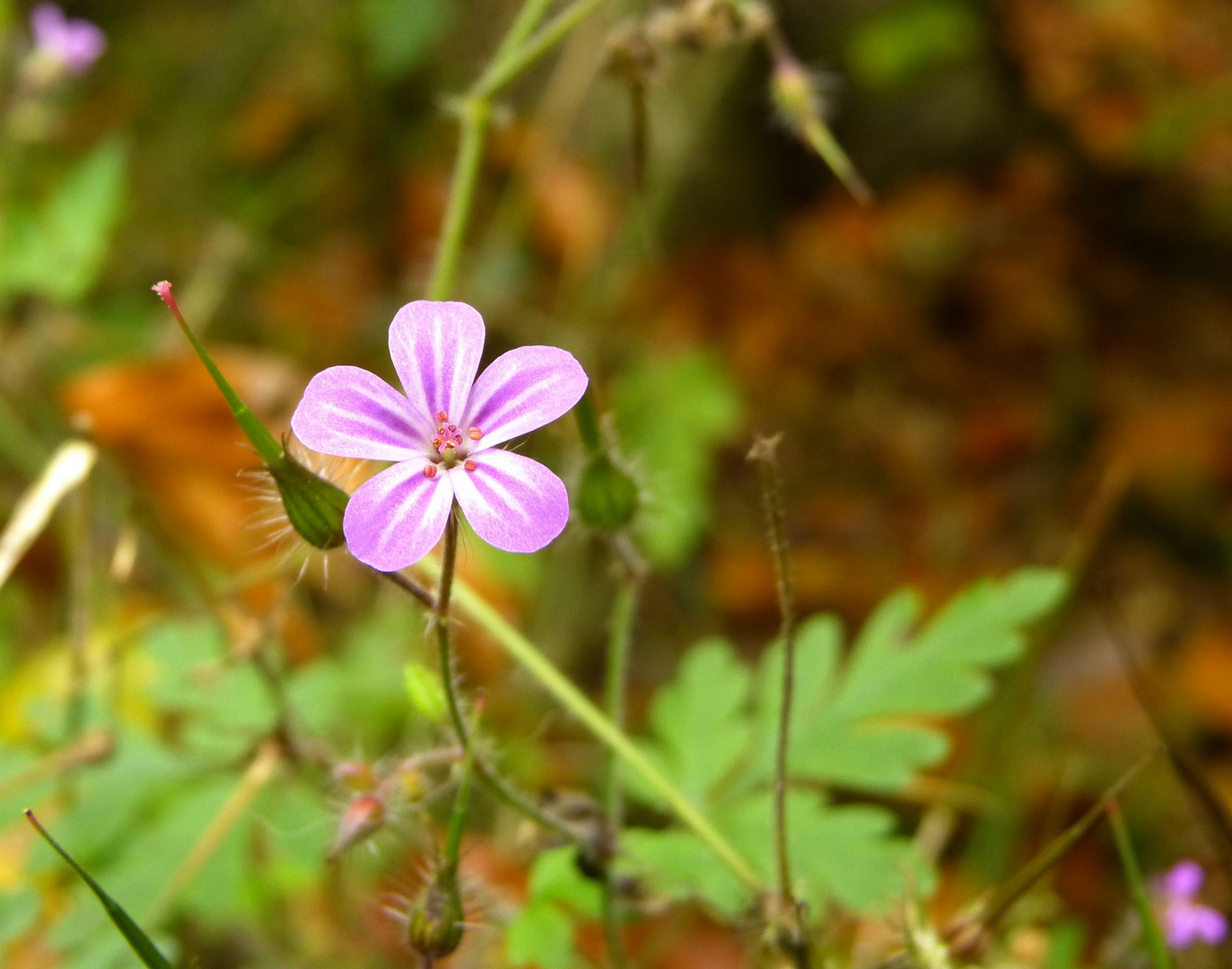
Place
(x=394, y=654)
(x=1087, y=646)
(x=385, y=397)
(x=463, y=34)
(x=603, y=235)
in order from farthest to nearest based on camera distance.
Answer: (x=463, y=34), (x=603, y=235), (x=1087, y=646), (x=394, y=654), (x=385, y=397)

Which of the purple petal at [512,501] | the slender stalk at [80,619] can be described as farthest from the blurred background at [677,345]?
the purple petal at [512,501]

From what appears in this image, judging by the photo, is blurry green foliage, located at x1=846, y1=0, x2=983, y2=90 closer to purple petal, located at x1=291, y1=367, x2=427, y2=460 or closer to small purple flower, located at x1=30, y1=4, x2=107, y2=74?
small purple flower, located at x1=30, y1=4, x2=107, y2=74

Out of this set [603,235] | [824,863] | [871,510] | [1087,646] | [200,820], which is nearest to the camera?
[824,863]

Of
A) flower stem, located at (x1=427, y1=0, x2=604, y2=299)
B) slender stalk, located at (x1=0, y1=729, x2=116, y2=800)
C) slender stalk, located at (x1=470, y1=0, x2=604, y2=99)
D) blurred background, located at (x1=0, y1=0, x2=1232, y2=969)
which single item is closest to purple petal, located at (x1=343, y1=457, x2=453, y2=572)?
flower stem, located at (x1=427, y1=0, x2=604, y2=299)

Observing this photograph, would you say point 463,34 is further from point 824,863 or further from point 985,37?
point 824,863

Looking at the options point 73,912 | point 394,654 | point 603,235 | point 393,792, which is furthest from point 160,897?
point 603,235

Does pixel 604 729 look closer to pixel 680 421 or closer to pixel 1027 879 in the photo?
pixel 1027 879
